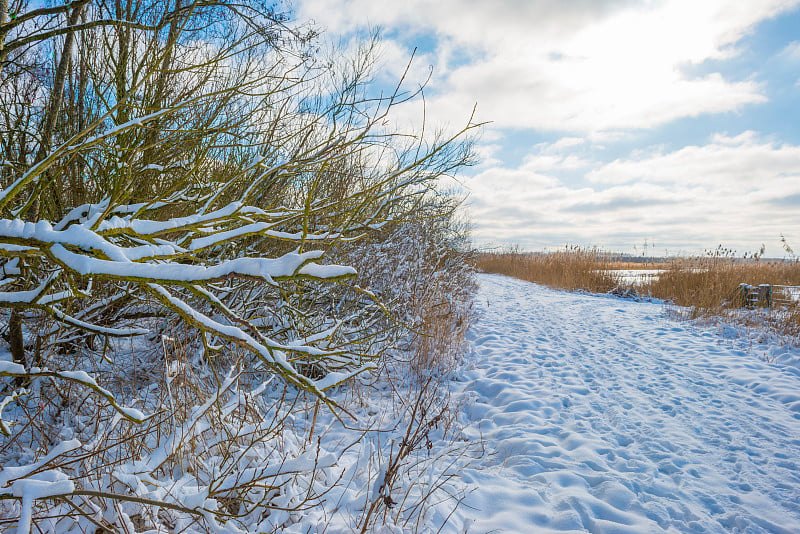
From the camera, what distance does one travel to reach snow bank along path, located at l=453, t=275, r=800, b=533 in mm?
2264

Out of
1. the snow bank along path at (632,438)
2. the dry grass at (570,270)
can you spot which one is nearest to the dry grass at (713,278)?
the dry grass at (570,270)

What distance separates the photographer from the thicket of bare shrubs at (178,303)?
3.51 ft

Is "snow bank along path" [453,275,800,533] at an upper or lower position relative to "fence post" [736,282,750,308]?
lower

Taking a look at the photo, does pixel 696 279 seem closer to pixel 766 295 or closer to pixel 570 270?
pixel 766 295

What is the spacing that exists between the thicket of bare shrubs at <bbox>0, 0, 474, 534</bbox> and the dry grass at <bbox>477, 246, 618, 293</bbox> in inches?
431

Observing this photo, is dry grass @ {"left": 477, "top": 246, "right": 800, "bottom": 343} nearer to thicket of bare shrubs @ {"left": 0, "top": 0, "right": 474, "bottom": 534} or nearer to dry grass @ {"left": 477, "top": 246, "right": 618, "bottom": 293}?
dry grass @ {"left": 477, "top": 246, "right": 618, "bottom": 293}

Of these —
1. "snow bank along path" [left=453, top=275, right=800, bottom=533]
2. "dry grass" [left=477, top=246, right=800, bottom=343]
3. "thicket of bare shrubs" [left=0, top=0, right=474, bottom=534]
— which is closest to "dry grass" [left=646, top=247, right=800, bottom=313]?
"dry grass" [left=477, top=246, right=800, bottom=343]

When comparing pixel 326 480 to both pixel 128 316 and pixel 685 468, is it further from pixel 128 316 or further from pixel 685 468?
pixel 685 468

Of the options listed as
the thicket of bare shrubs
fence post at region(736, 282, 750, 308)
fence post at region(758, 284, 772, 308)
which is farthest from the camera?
fence post at region(736, 282, 750, 308)

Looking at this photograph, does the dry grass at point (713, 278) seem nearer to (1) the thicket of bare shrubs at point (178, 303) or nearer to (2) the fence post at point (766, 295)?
(2) the fence post at point (766, 295)

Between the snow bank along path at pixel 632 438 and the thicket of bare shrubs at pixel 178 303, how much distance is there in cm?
46

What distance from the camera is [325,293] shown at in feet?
13.1

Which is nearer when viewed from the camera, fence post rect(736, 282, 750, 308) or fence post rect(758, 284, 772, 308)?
fence post rect(758, 284, 772, 308)

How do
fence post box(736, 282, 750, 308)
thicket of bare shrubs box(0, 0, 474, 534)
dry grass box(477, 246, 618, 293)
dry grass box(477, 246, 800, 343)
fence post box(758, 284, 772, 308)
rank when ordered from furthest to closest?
1. dry grass box(477, 246, 618, 293)
2. fence post box(736, 282, 750, 308)
3. fence post box(758, 284, 772, 308)
4. dry grass box(477, 246, 800, 343)
5. thicket of bare shrubs box(0, 0, 474, 534)
